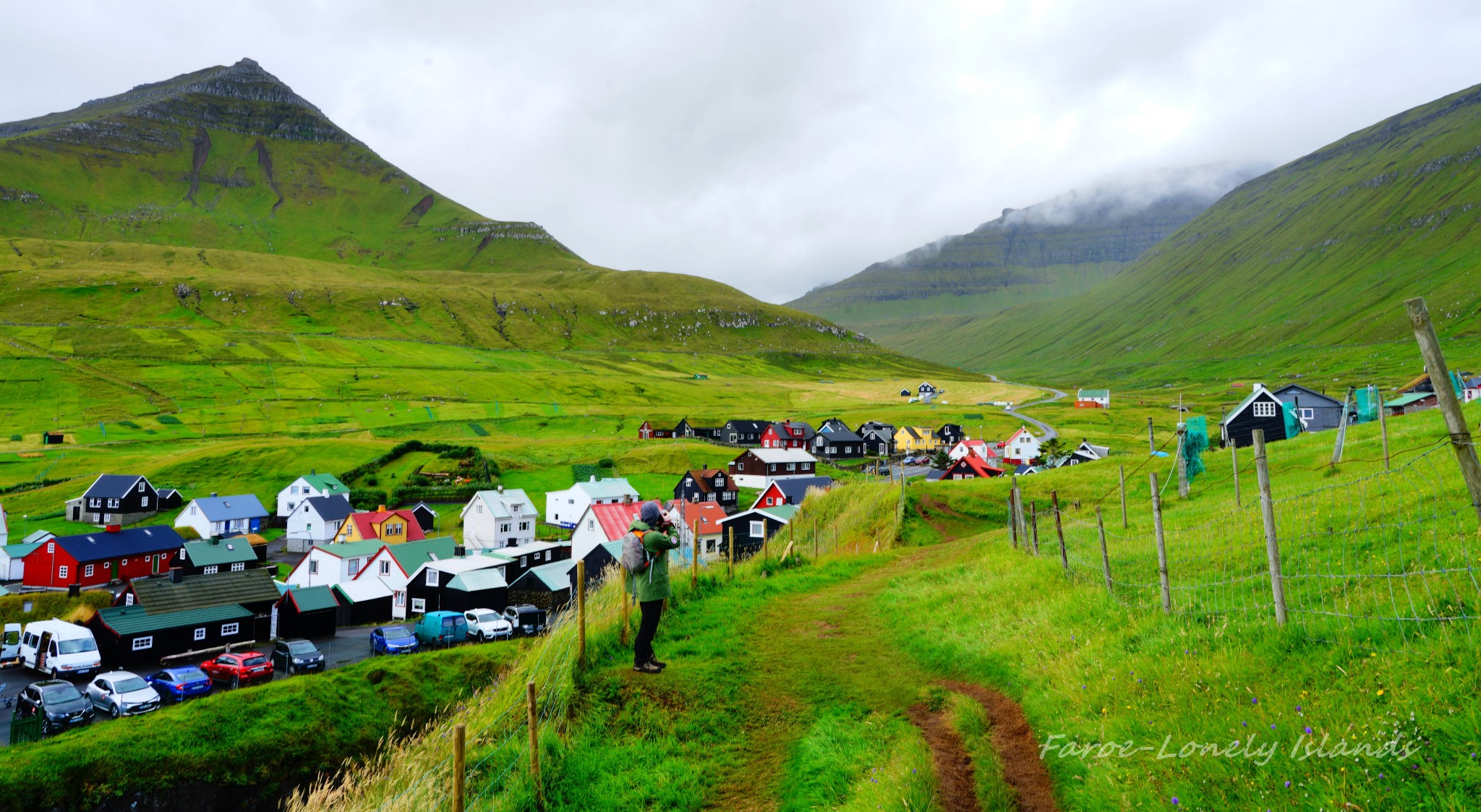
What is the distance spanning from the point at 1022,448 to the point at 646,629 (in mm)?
94674

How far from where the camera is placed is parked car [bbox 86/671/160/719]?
2973 centimetres

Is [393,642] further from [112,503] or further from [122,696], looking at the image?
[112,503]

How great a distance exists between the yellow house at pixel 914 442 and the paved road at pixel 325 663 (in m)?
83.7

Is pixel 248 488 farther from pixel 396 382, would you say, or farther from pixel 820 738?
pixel 820 738

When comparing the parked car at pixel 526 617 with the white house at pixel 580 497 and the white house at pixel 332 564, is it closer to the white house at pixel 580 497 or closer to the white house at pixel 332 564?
the white house at pixel 332 564

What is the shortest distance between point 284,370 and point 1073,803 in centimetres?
17438

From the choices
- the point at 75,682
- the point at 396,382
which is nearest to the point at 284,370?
the point at 396,382

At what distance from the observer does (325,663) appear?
37.9 metres

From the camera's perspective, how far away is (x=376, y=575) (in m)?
51.1

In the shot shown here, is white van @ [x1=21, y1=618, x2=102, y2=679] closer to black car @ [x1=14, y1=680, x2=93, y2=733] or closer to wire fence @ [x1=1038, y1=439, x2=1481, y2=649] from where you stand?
black car @ [x1=14, y1=680, x2=93, y2=733]

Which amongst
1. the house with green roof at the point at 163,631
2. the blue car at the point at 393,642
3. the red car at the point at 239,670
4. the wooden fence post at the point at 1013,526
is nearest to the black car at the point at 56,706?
the red car at the point at 239,670

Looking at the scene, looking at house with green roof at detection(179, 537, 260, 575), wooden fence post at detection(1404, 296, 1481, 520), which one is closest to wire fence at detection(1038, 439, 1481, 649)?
wooden fence post at detection(1404, 296, 1481, 520)

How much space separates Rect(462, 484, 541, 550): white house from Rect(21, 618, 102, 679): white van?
27.5 metres

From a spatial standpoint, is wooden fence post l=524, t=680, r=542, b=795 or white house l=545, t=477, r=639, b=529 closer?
wooden fence post l=524, t=680, r=542, b=795
